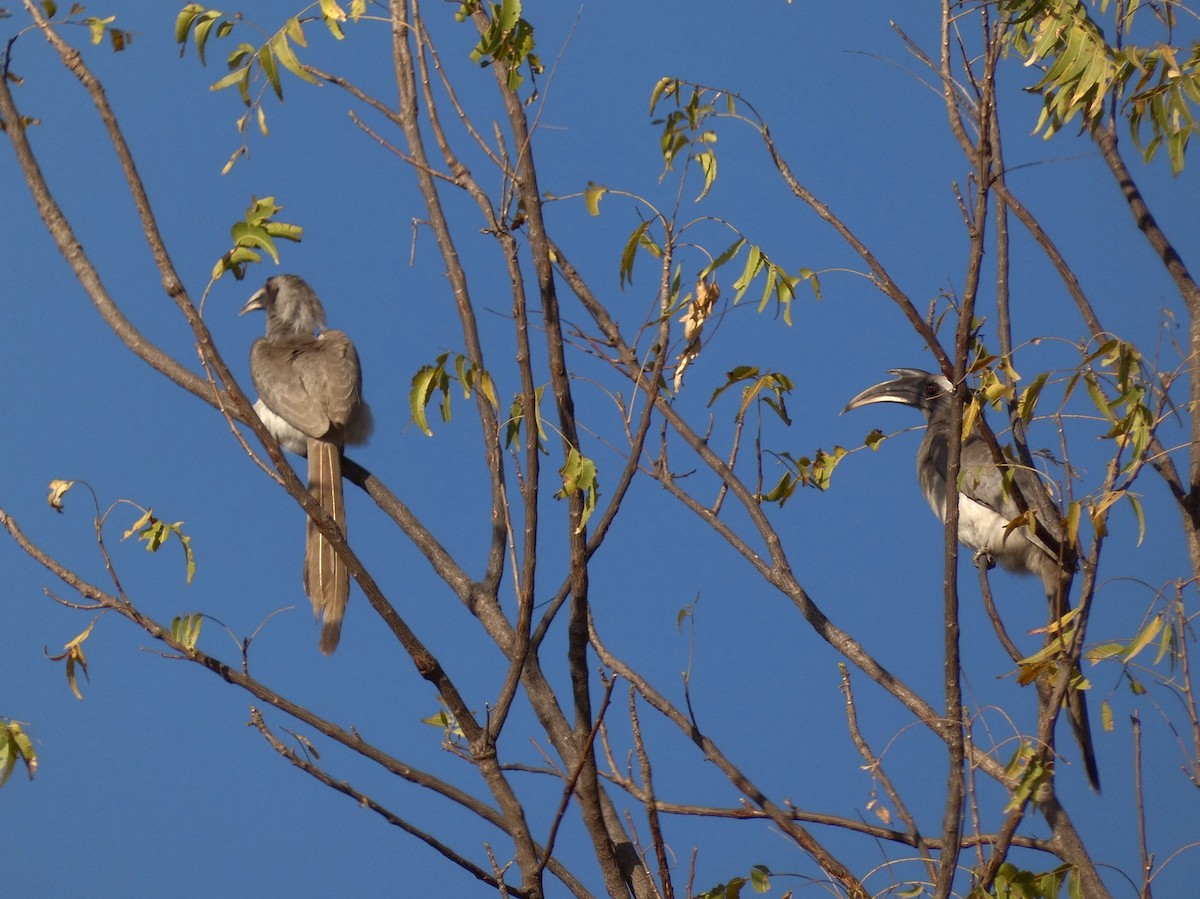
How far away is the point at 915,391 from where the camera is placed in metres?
7.66

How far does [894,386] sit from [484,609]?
466cm

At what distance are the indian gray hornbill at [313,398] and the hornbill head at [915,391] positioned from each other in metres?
2.90

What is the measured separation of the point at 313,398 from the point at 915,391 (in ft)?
11.4

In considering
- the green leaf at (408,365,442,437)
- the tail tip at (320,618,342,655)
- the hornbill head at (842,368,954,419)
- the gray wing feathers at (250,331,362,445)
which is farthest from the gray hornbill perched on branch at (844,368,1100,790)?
the green leaf at (408,365,442,437)

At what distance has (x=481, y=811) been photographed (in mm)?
3035

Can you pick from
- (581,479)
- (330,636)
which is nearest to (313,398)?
(330,636)

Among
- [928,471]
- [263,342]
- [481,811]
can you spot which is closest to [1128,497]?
[481,811]

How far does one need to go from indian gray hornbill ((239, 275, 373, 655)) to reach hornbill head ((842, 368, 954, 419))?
290 centimetres

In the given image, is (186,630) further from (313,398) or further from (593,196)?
(313,398)

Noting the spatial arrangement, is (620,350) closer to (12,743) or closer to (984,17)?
(984,17)

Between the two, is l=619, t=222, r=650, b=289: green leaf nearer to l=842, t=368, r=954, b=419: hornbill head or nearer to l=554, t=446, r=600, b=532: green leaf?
l=554, t=446, r=600, b=532: green leaf

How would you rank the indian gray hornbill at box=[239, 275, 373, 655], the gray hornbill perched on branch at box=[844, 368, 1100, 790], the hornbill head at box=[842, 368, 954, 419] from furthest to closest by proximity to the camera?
the hornbill head at box=[842, 368, 954, 419] → the gray hornbill perched on branch at box=[844, 368, 1100, 790] → the indian gray hornbill at box=[239, 275, 373, 655]

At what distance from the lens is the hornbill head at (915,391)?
7586 millimetres

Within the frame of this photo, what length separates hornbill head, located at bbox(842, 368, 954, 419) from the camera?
24.9 feet
